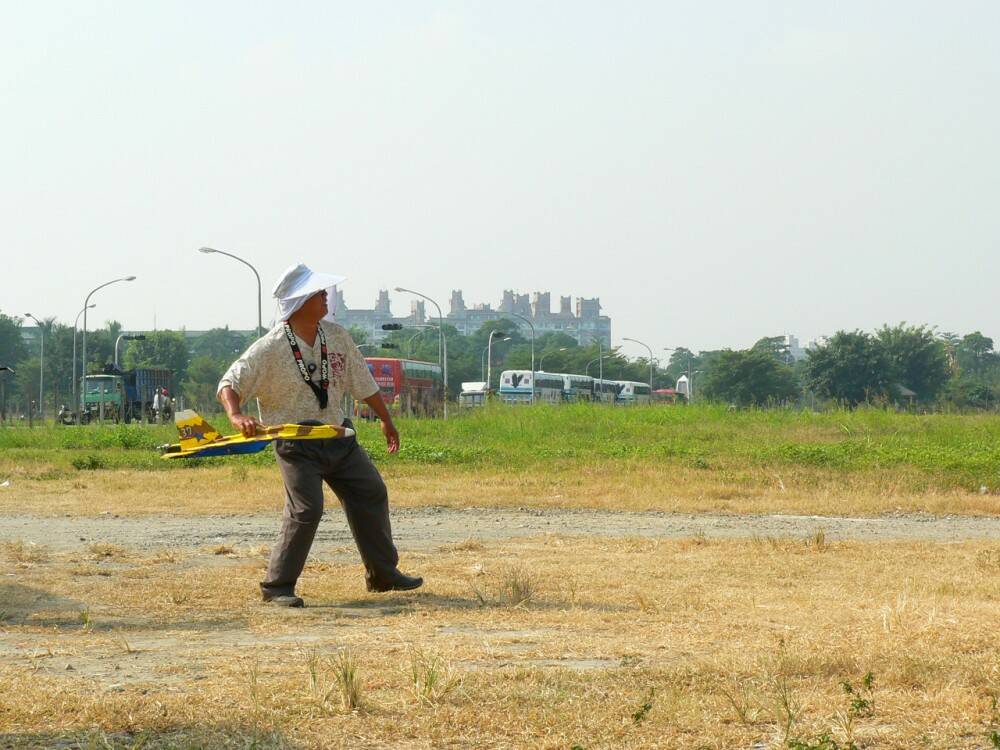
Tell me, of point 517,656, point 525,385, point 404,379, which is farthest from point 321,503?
point 525,385

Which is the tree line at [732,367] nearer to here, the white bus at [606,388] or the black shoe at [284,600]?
the white bus at [606,388]

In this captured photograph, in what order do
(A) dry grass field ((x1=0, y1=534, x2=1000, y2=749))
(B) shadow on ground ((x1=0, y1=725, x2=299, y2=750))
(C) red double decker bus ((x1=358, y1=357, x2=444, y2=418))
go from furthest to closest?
(C) red double decker bus ((x1=358, y1=357, x2=444, y2=418)) → (A) dry grass field ((x1=0, y1=534, x2=1000, y2=749)) → (B) shadow on ground ((x1=0, y1=725, x2=299, y2=750))

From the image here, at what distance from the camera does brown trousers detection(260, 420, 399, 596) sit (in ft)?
23.4

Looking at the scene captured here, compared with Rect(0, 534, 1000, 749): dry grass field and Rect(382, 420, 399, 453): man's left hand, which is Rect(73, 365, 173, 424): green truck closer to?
Rect(382, 420, 399, 453): man's left hand

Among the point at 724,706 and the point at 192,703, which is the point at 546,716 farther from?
the point at 192,703

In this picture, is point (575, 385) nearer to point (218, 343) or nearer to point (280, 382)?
point (218, 343)

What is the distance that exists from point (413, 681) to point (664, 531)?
741 centimetres

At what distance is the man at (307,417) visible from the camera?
717 cm

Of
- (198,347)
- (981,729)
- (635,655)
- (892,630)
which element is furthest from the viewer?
(198,347)

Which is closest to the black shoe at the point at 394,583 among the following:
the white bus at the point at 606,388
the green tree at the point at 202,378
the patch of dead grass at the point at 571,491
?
the patch of dead grass at the point at 571,491

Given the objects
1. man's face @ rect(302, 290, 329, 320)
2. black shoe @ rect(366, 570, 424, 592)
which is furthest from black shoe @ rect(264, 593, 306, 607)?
man's face @ rect(302, 290, 329, 320)

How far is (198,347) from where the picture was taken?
5955 inches

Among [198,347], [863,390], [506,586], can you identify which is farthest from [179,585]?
[198,347]

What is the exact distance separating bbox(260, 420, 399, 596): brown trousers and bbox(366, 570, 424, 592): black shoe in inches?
Answer: 1.0
